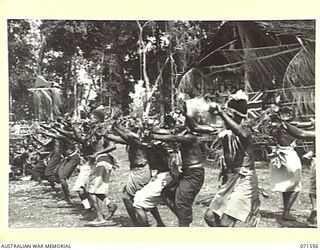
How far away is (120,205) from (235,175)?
0.27 meters

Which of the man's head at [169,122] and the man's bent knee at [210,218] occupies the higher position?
the man's head at [169,122]

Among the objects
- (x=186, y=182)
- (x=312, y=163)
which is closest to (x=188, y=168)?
(x=186, y=182)

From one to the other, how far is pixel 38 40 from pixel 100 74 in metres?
0.16

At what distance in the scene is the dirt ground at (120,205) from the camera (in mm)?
1122

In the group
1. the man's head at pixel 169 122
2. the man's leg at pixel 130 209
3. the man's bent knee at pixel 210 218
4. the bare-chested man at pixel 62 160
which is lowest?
the man's bent knee at pixel 210 218

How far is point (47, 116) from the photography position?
1132 millimetres

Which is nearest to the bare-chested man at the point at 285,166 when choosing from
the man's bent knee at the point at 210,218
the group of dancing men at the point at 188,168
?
the group of dancing men at the point at 188,168

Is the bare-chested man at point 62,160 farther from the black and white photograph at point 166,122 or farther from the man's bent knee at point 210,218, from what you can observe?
the man's bent knee at point 210,218

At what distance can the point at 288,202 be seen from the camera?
1.13 metres

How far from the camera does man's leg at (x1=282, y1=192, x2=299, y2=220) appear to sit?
112 cm

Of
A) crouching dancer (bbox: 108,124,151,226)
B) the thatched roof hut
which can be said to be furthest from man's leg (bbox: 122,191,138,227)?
the thatched roof hut

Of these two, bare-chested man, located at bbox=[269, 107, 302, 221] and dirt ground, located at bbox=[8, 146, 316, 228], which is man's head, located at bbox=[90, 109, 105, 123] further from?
bare-chested man, located at bbox=[269, 107, 302, 221]

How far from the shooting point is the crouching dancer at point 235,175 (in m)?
1.13
